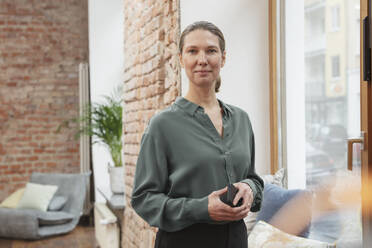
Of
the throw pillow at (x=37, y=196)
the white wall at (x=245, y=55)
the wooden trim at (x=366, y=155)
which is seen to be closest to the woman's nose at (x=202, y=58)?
the wooden trim at (x=366, y=155)

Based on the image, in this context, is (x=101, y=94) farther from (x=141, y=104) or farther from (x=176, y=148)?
(x=176, y=148)

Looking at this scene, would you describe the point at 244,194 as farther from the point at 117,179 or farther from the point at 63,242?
the point at 63,242

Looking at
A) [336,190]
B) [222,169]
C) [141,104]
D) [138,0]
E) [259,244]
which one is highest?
[138,0]

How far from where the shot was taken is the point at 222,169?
3.95ft

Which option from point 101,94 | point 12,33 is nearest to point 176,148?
point 101,94

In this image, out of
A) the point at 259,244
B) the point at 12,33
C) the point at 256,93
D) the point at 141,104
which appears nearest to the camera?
the point at 259,244

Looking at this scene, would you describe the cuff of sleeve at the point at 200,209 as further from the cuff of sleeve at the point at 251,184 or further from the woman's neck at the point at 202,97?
the woman's neck at the point at 202,97

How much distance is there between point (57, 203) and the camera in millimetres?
5656

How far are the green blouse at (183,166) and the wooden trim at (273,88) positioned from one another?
1391mm

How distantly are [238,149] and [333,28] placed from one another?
1.22 meters

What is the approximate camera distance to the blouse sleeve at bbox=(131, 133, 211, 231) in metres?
1.17

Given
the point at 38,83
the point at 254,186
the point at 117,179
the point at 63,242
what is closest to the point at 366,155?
the point at 254,186

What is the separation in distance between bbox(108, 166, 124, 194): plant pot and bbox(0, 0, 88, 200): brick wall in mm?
2391

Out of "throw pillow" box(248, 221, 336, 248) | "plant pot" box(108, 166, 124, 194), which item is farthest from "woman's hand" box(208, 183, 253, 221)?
"plant pot" box(108, 166, 124, 194)
